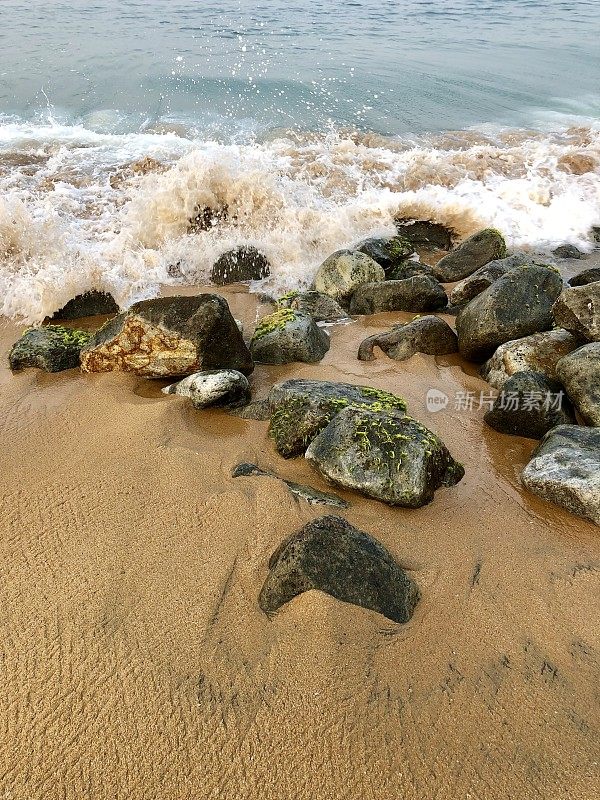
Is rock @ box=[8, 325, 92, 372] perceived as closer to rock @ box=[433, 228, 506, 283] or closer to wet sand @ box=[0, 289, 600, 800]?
wet sand @ box=[0, 289, 600, 800]

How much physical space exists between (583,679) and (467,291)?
13.8 ft

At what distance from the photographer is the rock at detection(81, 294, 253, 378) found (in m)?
4.18

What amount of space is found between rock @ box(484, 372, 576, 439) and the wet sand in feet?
1.65

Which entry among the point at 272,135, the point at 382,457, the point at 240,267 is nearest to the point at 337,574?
the point at 382,457

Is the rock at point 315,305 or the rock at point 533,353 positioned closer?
the rock at point 533,353

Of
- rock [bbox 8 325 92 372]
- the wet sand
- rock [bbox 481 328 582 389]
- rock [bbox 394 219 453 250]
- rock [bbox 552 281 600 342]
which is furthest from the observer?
rock [bbox 394 219 453 250]

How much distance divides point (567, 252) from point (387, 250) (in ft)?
8.17

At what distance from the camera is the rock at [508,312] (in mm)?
4484

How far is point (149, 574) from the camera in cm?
244

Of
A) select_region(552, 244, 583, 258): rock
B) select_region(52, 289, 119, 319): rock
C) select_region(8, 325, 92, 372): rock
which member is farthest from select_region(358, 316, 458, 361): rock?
select_region(552, 244, 583, 258): rock

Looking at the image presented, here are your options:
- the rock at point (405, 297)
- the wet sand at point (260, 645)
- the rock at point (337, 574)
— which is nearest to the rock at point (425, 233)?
the rock at point (405, 297)

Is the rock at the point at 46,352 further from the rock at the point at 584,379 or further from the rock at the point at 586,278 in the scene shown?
the rock at the point at 586,278

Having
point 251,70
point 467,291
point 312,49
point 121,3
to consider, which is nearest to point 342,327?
point 467,291

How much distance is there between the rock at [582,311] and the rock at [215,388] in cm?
236
